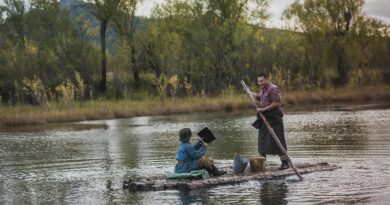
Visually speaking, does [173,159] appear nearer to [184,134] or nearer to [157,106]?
[184,134]

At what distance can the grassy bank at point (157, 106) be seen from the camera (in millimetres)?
41031

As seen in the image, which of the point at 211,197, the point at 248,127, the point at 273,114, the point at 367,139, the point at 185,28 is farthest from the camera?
the point at 185,28

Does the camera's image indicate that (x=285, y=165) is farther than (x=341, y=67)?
No

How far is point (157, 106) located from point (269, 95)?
100ft

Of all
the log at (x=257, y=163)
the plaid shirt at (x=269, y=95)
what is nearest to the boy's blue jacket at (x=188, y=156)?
the log at (x=257, y=163)

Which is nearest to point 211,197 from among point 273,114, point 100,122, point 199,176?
point 199,176

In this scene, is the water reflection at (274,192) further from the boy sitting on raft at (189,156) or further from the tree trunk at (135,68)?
the tree trunk at (135,68)

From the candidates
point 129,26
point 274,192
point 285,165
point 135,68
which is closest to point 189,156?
point 274,192

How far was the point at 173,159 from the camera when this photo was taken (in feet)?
64.6

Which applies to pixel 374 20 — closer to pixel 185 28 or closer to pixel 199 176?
pixel 185 28

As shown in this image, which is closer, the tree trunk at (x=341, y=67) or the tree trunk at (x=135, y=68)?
the tree trunk at (x=341, y=67)

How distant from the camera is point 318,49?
6162 centimetres

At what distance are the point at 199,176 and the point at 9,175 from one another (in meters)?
6.31

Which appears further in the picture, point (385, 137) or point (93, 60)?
point (93, 60)
